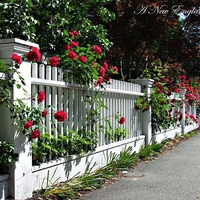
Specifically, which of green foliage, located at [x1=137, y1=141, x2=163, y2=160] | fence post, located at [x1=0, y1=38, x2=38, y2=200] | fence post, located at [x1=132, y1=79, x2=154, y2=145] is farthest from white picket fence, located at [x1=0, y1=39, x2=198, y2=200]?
fence post, located at [x1=132, y1=79, x2=154, y2=145]

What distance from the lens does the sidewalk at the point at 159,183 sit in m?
4.64

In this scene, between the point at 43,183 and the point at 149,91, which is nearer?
the point at 43,183

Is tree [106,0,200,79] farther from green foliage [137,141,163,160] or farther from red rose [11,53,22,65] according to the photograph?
red rose [11,53,22,65]

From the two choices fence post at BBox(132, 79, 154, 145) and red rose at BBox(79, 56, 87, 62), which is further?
fence post at BBox(132, 79, 154, 145)

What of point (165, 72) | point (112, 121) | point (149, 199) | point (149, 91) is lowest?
point (149, 199)

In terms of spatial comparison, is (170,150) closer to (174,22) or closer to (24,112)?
(174,22)

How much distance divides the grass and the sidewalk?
0.47 feet

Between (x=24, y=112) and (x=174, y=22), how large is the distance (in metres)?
8.00

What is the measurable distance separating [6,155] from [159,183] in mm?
2463

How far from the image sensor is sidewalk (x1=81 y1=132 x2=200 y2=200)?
4641 millimetres

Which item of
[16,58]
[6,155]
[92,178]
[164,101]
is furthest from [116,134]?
[16,58]

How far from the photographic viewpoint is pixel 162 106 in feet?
30.8

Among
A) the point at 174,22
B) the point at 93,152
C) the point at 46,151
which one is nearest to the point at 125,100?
the point at 93,152

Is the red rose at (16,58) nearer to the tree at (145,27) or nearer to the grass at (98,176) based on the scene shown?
the grass at (98,176)
